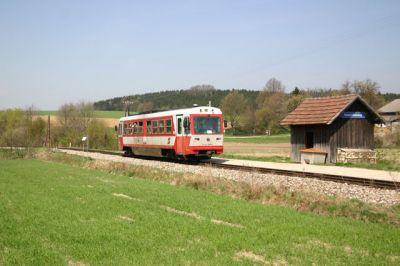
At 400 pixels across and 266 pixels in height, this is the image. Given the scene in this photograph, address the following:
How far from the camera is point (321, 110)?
91.0 feet

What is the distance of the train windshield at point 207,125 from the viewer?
24.1 meters

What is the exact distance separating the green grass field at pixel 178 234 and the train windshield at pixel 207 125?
1207 centimetres

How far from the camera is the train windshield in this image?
24.1 metres

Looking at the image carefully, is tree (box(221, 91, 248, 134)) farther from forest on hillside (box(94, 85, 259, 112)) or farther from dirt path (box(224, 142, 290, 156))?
dirt path (box(224, 142, 290, 156))

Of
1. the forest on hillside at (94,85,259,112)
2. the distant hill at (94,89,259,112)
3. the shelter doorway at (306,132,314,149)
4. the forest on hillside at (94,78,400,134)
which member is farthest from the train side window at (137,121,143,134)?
the forest on hillside at (94,85,259,112)

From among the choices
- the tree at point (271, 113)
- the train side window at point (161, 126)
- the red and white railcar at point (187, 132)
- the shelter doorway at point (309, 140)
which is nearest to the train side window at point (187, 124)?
the red and white railcar at point (187, 132)

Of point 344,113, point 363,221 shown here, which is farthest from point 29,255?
point 344,113

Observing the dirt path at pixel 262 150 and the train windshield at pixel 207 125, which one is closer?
the train windshield at pixel 207 125

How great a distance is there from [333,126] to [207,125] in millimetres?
7782

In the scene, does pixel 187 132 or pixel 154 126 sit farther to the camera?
pixel 154 126

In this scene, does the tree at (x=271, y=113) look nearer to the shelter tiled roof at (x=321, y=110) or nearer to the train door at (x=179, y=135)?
the shelter tiled roof at (x=321, y=110)

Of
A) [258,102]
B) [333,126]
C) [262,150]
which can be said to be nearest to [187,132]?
[333,126]

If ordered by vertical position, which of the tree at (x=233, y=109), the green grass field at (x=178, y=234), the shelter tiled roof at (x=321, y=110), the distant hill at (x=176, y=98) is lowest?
the green grass field at (x=178, y=234)

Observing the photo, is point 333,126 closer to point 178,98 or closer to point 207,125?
point 207,125
